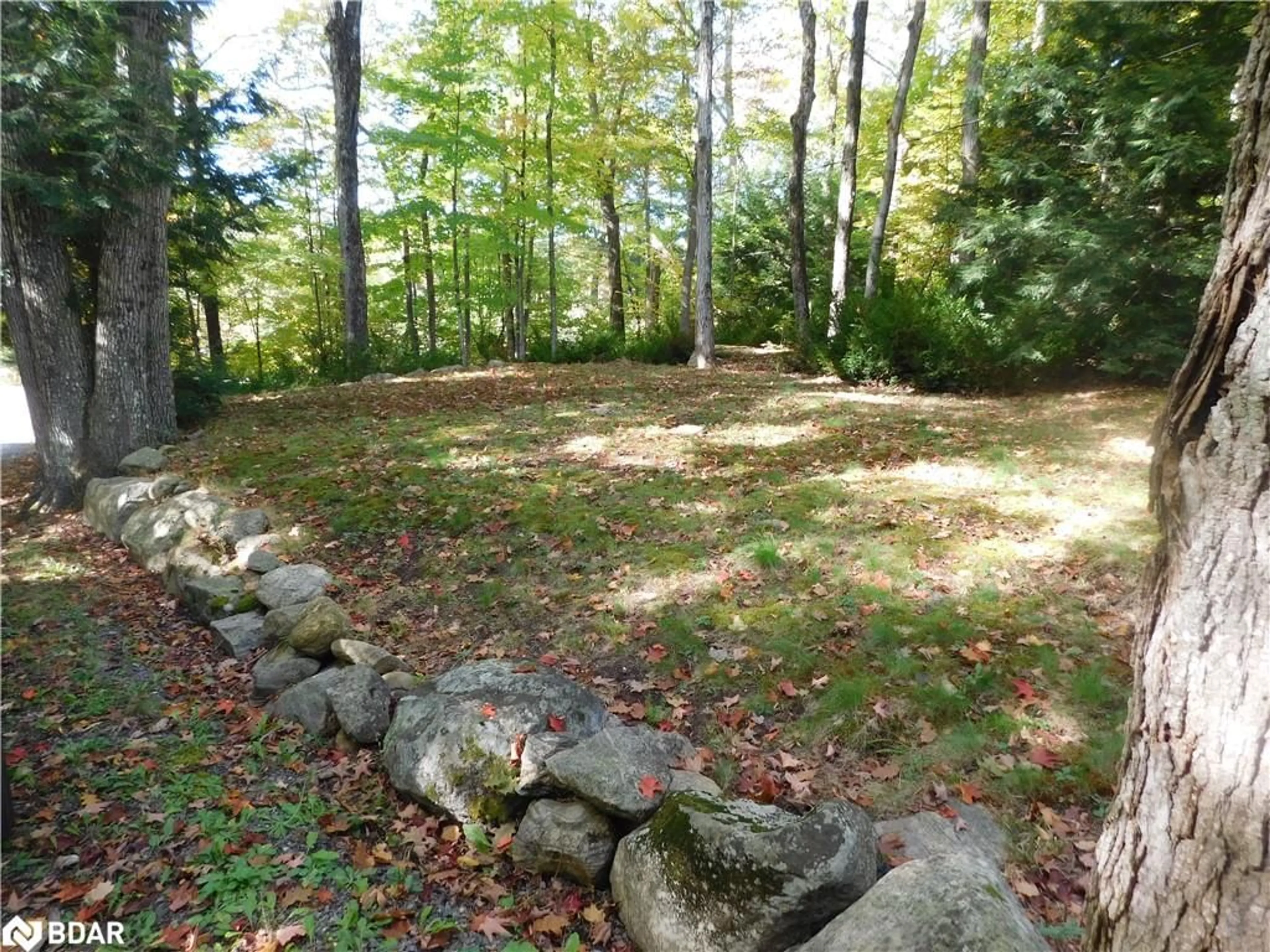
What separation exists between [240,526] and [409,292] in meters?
15.5

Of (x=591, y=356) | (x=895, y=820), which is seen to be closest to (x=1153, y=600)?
(x=895, y=820)

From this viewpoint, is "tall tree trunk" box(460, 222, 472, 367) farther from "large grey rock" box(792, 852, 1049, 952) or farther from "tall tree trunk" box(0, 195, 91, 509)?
"large grey rock" box(792, 852, 1049, 952)

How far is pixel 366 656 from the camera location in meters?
3.94

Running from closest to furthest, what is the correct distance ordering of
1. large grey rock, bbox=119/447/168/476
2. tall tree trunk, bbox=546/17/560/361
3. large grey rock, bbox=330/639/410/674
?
large grey rock, bbox=330/639/410/674, large grey rock, bbox=119/447/168/476, tall tree trunk, bbox=546/17/560/361

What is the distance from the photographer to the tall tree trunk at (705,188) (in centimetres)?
1215

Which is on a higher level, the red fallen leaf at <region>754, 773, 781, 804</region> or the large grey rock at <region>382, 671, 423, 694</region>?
the large grey rock at <region>382, 671, 423, 694</region>

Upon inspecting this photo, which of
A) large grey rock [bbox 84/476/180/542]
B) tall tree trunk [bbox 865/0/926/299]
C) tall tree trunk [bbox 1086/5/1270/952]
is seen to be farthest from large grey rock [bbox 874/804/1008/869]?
tall tree trunk [bbox 865/0/926/299]

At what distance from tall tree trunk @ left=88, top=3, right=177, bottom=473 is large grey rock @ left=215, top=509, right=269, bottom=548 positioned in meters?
2.62

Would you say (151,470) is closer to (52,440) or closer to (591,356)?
(52,440)

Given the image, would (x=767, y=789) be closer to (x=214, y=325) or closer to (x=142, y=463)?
(x=142, y=463)

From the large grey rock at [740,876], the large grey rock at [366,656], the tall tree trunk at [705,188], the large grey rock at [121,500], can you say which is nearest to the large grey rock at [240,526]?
the large grey rock at [121,500]

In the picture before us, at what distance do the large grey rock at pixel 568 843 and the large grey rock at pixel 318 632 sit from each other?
75.5 inches

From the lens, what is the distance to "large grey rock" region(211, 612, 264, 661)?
4.39 m

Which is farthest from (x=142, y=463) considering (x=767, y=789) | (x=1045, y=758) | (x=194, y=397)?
(x=1045, y=758)
